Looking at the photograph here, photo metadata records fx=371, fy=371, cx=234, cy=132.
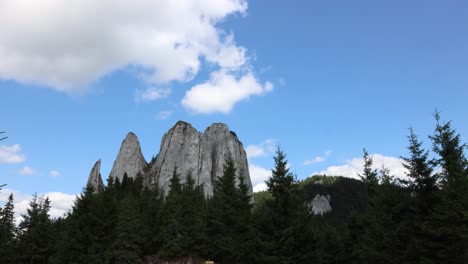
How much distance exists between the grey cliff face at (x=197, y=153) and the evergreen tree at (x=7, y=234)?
49199 mm

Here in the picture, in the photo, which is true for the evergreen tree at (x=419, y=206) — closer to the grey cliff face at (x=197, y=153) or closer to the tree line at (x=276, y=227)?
the tree line at (x=276, y=227)

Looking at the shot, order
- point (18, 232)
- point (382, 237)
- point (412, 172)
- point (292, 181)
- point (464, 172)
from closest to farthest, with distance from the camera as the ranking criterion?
point (464, 172) < point (412, 172) < point (382, 237) < point (292, 181) < point (18, 232)

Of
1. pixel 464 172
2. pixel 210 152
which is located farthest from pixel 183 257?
pixel 210 152

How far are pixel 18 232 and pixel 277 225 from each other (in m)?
47.3

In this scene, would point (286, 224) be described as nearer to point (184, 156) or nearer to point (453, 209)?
point (453, 209)

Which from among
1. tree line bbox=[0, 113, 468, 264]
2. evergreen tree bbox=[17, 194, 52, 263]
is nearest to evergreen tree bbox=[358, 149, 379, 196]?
tree line bbox=[0, 113, 468, 264]

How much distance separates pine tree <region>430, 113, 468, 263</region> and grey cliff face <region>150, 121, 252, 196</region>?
9113 cm

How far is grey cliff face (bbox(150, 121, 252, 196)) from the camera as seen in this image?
118875mm

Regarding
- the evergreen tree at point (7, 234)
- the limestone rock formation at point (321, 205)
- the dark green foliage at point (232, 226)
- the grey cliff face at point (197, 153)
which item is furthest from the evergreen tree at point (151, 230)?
the limestone rock formation at point (321, 205)

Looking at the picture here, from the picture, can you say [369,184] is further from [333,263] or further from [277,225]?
[277,225]

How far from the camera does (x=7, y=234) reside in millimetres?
60688

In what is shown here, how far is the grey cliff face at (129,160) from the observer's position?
124 metres

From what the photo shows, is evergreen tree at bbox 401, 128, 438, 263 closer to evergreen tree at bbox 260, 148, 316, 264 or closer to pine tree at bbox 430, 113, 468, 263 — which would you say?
pine tree at bbox 430, 113, 468, 263

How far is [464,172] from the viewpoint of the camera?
25812 mm
